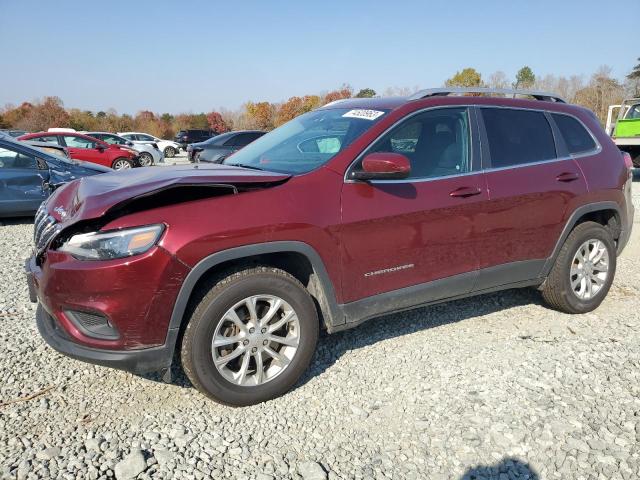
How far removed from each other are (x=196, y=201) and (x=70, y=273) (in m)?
0.72

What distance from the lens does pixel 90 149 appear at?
17094 millimetres

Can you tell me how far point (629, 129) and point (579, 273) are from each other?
43.0ft

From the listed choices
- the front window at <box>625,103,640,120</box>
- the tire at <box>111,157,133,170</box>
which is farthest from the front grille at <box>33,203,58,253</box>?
the front window at <box>625,103,640,120</box>

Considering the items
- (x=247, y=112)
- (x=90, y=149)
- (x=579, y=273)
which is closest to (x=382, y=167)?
(x=579, y=273)

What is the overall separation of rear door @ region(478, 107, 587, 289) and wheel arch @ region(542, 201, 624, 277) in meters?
0.07

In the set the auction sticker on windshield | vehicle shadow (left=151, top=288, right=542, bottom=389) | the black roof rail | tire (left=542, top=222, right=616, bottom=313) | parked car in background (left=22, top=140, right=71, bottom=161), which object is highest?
the black roof rail

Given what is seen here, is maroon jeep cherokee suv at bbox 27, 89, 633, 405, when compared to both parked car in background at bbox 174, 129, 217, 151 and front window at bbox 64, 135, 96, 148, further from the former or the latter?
parked car in background at bbox 174, 129, 217, 151

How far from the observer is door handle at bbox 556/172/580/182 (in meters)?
4.03

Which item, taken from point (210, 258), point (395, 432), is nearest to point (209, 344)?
point (210, 258)

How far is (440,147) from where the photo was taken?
363 cm

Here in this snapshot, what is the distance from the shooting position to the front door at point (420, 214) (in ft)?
10.3

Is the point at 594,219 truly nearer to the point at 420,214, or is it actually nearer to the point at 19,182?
the point at 420,214

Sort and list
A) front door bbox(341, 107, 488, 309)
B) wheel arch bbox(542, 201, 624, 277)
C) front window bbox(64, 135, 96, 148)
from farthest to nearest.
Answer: front window bbox(64, 135, 96, 148) → wheel arch bbox(542, 201, 624, 277) → front door bbox(341, 107, 488, 309)

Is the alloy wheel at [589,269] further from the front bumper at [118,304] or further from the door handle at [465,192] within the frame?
the front bumper at [118,304]
